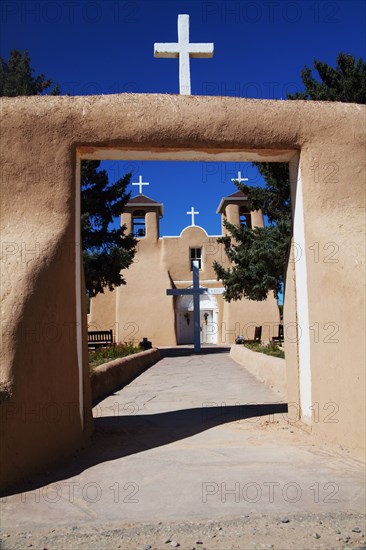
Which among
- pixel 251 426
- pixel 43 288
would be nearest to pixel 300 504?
pixel 251 426

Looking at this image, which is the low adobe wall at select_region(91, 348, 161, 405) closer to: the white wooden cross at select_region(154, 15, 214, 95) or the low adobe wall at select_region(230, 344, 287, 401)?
the low adobe wall at select_region(230, 344, 287, 401)

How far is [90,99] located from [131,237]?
43.2ft

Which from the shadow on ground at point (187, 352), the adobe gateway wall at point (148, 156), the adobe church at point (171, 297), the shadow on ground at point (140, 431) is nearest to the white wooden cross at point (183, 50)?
the adobe gateway wall at point (148, 156)

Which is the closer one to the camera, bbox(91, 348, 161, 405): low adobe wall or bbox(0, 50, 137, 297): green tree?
bbox(91, 348, 161, 405): low adobe wall

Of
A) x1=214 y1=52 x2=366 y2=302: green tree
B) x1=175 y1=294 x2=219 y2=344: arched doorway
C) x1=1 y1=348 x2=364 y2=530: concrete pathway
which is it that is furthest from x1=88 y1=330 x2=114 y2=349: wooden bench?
x1=1 y1=348 x2=364 y2=530: concrete pathway

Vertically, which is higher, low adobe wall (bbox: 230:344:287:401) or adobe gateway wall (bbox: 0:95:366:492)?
adobe gateway wall (bbox: 0:95:366:492)

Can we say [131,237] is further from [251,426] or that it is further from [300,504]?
[300,504]

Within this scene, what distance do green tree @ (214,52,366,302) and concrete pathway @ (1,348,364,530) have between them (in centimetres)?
848

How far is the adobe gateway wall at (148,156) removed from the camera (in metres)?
4.95

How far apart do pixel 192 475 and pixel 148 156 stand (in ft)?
12.1

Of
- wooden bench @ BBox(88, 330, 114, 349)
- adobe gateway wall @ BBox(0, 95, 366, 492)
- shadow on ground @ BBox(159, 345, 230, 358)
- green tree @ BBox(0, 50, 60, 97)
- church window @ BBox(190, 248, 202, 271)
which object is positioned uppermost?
green tree @ BBox(0, 50, 60, 97)

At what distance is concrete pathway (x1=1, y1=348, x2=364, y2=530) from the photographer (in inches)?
154

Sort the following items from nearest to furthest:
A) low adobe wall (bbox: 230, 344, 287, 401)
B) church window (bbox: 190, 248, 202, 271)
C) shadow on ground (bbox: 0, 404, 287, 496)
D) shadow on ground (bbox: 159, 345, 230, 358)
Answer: shadow on ground (bbox: 0, 404, 287, 496), low adobe wall (bbox: 230, 344, 287, 401), shadow on ground (bbox: 159, 345, 230, 358), church window (bbox: 190, 248, 202, 271)

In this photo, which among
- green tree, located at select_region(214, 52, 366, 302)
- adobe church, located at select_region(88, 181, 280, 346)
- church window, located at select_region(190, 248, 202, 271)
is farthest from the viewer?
church window, located at select_region(190, 248, 202, 271)
